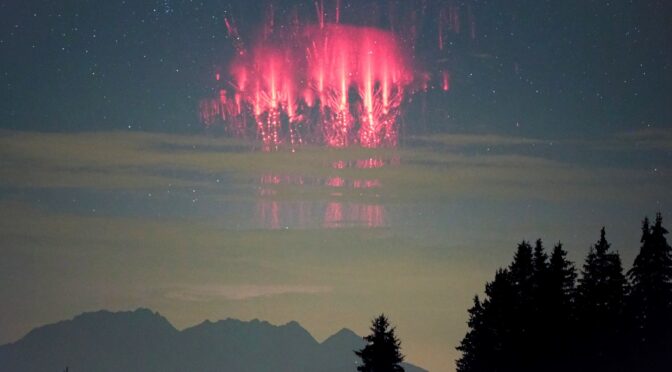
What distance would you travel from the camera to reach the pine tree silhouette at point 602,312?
70750mm

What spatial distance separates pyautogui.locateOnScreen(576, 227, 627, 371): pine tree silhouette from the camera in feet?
232

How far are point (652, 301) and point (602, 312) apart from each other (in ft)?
9.88

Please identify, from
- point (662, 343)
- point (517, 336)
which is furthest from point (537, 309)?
point (662, 343)

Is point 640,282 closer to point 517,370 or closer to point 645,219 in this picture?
point 645,219

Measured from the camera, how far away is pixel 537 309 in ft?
242

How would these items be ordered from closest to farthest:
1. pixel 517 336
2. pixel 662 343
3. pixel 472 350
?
1. pixel 662 343
2. pixel 517 336
3. pixel 472 350

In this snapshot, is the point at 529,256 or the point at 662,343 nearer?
the point at 662,343

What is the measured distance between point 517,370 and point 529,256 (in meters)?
7.93

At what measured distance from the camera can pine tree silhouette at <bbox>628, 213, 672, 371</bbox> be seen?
228 feet

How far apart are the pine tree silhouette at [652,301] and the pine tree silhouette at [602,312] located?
1027 mm

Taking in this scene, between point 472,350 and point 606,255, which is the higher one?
point 606,255

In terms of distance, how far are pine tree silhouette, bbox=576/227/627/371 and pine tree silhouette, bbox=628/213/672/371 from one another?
3.37 feet

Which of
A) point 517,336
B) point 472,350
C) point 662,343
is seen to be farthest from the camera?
point 472,350

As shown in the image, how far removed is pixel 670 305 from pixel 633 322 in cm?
234
